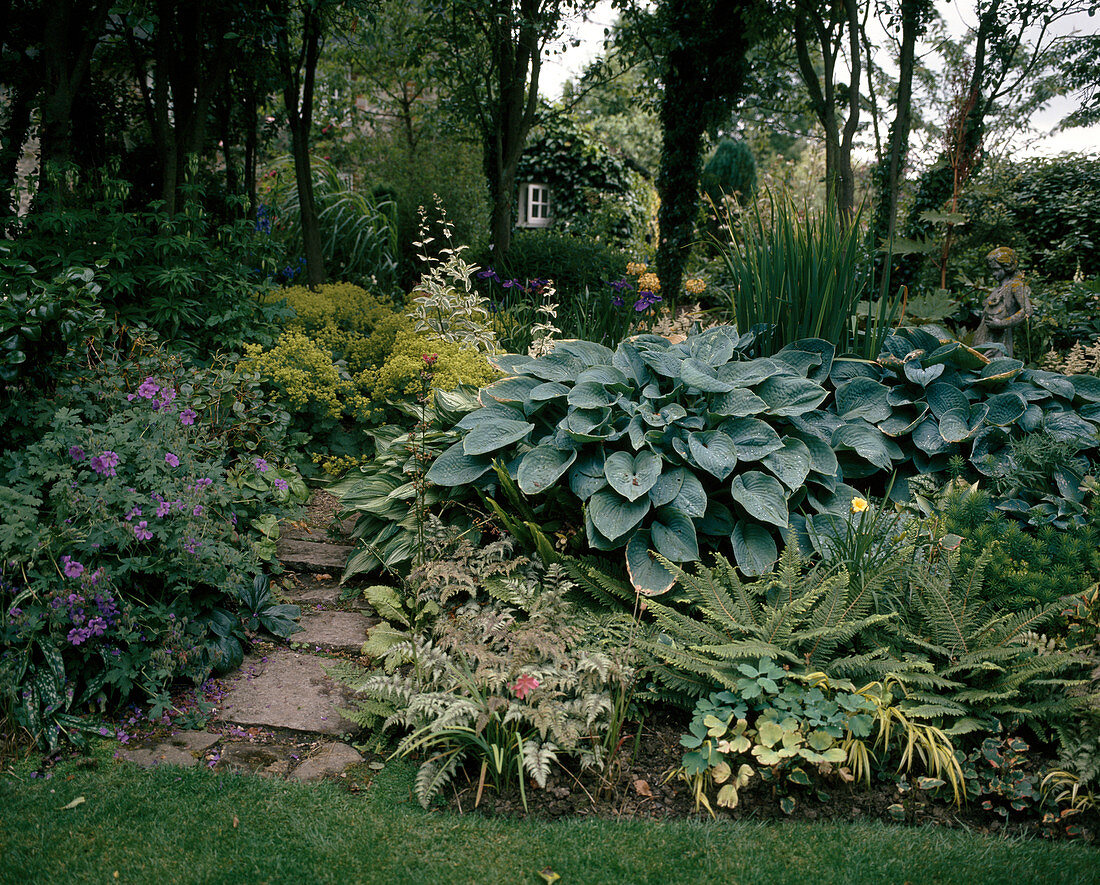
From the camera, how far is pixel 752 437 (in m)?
2.97

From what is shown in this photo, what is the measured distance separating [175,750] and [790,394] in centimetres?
272

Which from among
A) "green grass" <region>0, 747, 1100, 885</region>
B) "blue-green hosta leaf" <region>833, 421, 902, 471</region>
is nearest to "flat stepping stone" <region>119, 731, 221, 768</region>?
"green grass" <region>0, 747, 1100, 885</region>

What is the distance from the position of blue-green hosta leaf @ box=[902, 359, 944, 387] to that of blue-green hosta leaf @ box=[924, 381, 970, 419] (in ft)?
0.14

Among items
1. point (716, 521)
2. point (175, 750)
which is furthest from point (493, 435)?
point (175, 750)

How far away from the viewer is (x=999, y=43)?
822 cm

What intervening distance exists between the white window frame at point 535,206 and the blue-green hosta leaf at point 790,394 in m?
12.4

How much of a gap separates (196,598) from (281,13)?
4.65m

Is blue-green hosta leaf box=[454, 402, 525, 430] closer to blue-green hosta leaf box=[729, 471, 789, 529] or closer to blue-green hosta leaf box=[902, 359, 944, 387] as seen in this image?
blue-green hosta leaf box=[729, 471, 789, 529]

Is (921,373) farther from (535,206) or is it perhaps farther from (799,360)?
(535,206)

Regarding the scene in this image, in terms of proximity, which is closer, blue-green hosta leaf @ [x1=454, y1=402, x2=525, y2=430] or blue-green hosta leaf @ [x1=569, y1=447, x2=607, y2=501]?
blue-green hosta leaf @ [x1=569, y1=447, x2=607, y2=501]

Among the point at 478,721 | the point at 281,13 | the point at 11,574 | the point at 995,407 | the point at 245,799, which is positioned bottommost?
the point at 245,799

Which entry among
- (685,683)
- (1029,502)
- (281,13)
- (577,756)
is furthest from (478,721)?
(281,13)

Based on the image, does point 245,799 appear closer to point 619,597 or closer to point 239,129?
point 619,597

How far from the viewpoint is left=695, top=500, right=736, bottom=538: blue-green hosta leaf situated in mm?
2932
